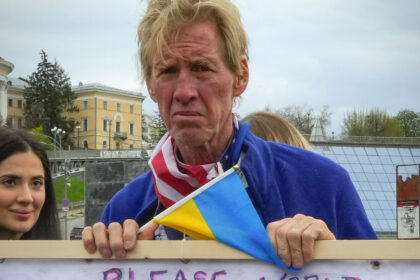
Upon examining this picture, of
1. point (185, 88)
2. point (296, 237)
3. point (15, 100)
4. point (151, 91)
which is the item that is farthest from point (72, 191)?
point (296, 237)

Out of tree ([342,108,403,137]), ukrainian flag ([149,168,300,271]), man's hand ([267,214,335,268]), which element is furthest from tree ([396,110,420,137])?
man's hand ([267,214,335,268])

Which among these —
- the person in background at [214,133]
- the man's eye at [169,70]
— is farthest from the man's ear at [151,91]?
the man's eye at [169,70]

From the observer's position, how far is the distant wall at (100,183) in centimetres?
1022

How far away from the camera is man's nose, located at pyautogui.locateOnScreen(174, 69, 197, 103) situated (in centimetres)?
200

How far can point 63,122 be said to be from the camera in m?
83.5

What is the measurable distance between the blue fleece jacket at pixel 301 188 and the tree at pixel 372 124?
67.6 m

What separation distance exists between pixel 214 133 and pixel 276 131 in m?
2.21

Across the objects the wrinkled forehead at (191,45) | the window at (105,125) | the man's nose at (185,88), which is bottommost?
the man's nose at (185,88)

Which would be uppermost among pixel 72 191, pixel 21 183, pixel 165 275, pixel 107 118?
pixel 107 118

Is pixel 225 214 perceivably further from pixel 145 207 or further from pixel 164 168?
pixel 145 207

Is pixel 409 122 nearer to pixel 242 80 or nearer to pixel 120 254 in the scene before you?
pixel 242 80

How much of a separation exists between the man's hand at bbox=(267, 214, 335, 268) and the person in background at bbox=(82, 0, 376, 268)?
294mm

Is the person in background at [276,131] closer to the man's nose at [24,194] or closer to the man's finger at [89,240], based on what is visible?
the man's nose at [24,194]

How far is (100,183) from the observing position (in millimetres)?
10328
